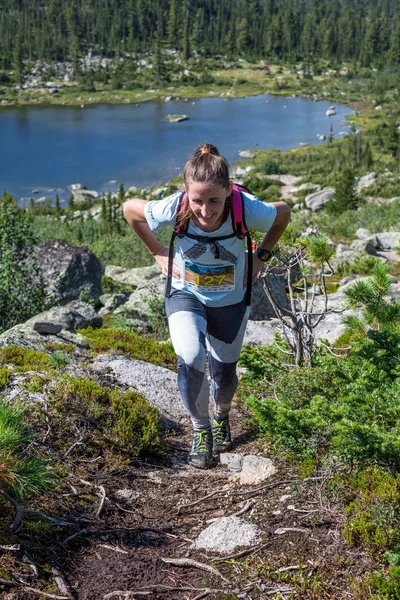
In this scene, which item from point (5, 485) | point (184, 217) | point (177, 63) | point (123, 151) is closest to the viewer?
point (5, 485)

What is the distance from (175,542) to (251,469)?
858 mm

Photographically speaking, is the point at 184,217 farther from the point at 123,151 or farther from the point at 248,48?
the point at 248,48

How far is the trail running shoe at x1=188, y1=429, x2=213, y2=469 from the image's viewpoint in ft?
13.7

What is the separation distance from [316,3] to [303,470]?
209048 millimetres

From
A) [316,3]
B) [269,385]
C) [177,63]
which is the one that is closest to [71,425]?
[269,385]

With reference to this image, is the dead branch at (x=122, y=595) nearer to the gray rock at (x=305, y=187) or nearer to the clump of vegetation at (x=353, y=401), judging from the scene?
the clump of vegetation at (x=353, y=401)

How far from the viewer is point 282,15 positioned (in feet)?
498

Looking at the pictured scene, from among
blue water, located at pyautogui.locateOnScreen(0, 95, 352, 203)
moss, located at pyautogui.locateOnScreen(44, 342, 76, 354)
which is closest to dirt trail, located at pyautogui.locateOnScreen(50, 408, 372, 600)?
moss, located at pyautogui.locateOnScreen(44, 342, 76, 354)

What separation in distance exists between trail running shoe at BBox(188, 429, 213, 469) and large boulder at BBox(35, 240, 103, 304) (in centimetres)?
869

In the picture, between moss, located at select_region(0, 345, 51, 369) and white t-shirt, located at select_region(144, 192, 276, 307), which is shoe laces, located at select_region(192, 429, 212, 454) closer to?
white t-shirt, located at select_region(144, 192, 276, 307)

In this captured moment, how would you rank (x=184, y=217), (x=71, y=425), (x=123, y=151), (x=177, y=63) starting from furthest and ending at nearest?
1. (x=177, y=63)
2. (x=123, y=151)
3. (x=71, y=425)
4. (x=184, y=217)

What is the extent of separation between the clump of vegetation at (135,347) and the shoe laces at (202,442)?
7.67 feet

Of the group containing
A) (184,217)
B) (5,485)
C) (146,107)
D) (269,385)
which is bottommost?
(146,107)

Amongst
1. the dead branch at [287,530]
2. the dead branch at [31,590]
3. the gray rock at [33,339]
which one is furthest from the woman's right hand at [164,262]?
the gray rock at [33,339]
